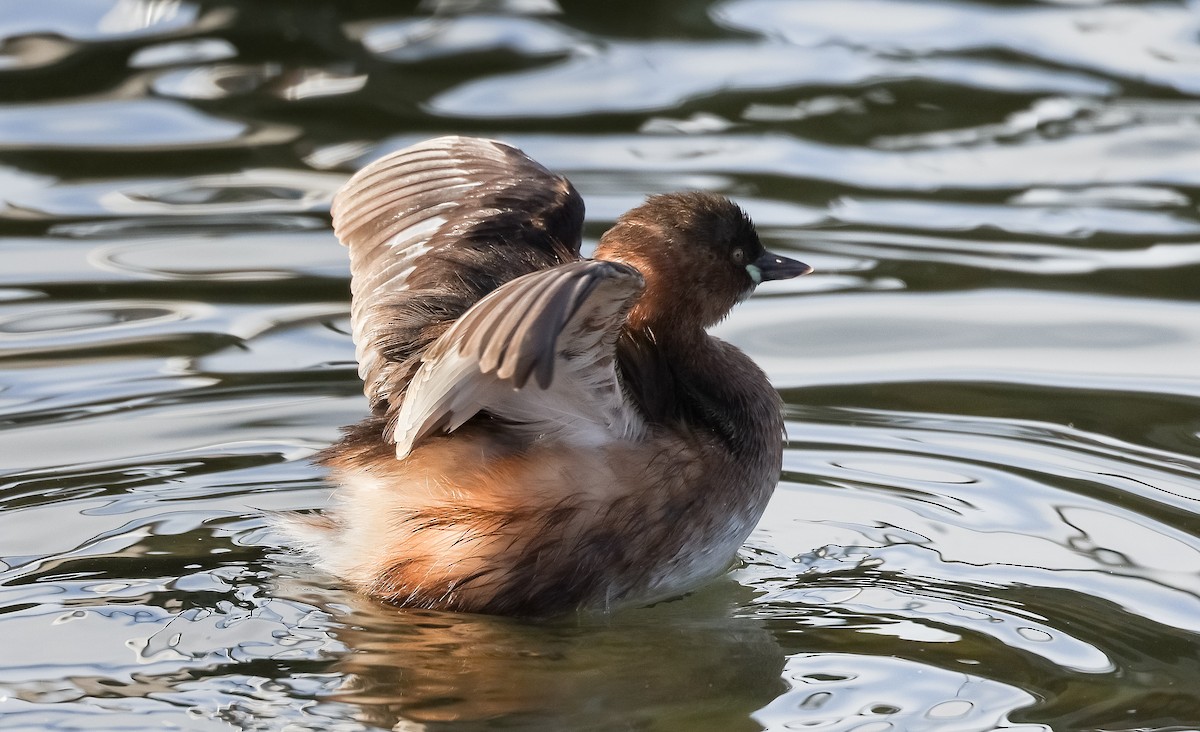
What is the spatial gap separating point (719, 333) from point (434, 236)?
2.02m

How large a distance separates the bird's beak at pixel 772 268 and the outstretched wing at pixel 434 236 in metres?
0.58

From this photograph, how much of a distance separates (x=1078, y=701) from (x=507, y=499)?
5.25 ft

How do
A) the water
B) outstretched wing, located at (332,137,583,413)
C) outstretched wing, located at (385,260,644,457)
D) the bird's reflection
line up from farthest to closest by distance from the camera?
outstretched wing, located at (332,137,583,413), the water, the bird's reflection, outstretched wing, located at (385,260,644,457)

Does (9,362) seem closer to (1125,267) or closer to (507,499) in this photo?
(507,499)

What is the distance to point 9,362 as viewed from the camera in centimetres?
691

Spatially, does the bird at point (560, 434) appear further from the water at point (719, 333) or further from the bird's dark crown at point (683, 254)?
the water at point (719, 333)

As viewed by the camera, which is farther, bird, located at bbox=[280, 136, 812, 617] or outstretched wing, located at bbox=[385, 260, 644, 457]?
bird, located at bbox=[280, 136, 812, 617]

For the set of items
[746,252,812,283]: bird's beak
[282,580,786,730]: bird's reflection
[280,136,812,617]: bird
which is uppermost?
[746,252,812,283]: bird's beak

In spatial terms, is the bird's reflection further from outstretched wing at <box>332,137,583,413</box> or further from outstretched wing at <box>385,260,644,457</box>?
outstretched wing at <box>332,137,583,413</box>

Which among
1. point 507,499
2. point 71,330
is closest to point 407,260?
point 507,499

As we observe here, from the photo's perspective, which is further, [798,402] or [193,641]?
[798,402]

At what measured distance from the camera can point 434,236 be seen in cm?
591

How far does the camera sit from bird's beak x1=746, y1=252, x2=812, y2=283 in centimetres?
570

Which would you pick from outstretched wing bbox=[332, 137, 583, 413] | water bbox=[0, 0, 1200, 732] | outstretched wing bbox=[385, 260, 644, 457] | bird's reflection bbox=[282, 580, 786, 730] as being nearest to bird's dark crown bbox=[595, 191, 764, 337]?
outstretched wing bbox=[332, 137, 583, 413]
